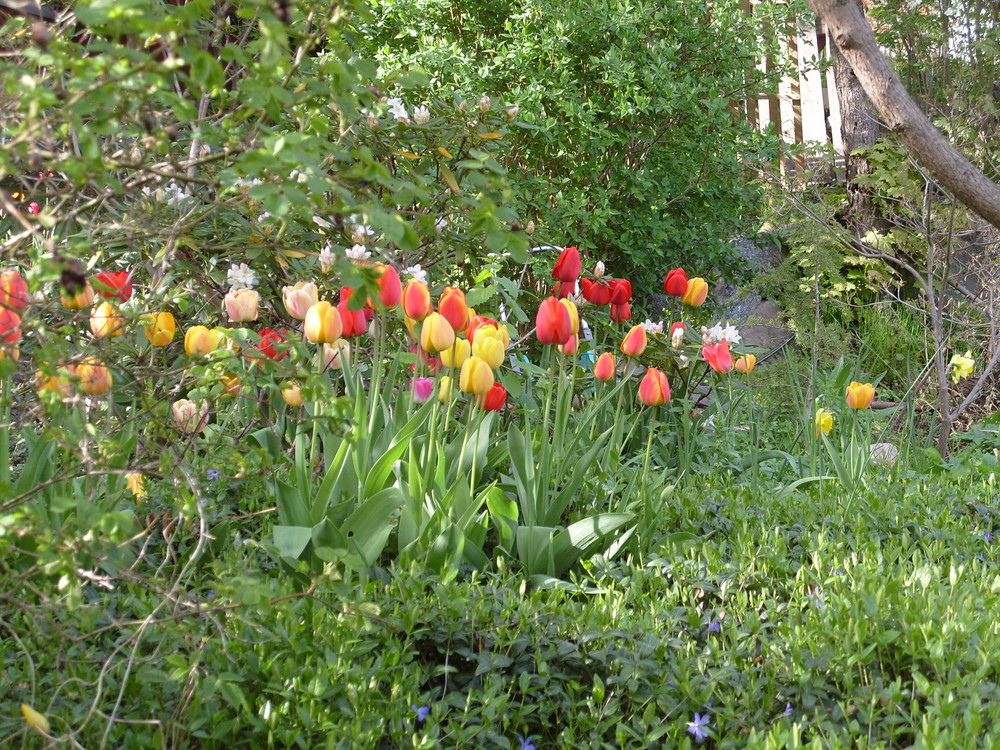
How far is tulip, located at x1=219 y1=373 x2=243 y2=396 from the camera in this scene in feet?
5.71

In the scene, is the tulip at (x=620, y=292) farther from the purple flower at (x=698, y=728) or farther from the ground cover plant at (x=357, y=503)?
the purple flower at (x=698, y=728)

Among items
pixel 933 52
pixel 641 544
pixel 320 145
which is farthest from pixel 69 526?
pixel 933 52

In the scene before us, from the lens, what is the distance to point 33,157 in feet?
3.52

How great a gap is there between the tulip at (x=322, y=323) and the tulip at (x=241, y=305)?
204mm

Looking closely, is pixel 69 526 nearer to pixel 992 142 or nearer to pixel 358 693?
pixel 358 693

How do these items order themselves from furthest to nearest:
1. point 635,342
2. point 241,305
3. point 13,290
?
point 635,342
point 241,305
point 13,290

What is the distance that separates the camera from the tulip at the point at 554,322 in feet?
8.33

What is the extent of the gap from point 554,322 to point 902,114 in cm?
250

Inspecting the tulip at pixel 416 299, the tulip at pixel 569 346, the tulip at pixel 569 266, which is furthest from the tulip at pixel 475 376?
the tulip at pixel 569 266

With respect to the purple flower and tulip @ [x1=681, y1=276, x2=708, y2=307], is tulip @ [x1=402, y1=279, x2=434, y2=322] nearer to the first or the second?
the purple flower

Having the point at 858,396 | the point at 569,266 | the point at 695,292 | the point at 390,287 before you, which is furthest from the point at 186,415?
the point at 858,396

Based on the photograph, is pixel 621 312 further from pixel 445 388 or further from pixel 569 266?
pixel 445 388

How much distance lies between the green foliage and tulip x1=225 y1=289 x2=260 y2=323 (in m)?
2.67

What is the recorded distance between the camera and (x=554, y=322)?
254 cm
